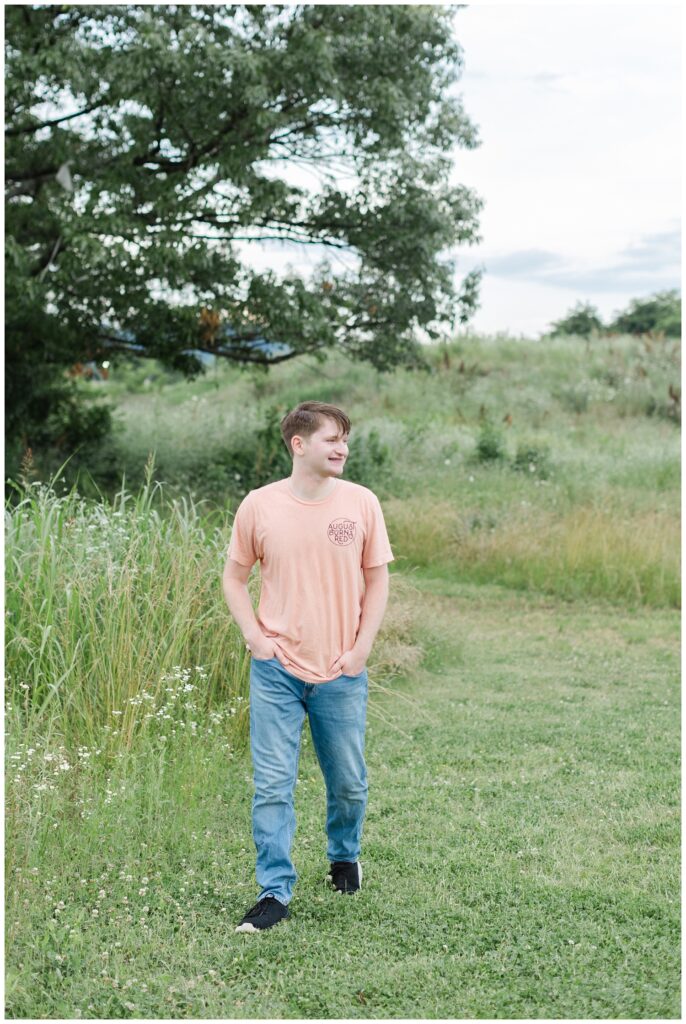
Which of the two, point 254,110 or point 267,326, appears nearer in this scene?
point 254,110

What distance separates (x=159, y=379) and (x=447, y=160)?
1835 centimetres

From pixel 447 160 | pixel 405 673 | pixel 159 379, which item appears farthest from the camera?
pixel 159 379

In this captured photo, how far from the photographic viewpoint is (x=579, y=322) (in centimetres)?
3262

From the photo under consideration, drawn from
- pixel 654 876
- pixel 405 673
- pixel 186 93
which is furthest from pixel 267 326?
pixel 654 876

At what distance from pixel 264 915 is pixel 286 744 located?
0.59 m

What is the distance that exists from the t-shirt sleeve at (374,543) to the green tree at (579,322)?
98.0 feet

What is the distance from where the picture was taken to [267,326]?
12.5 metres

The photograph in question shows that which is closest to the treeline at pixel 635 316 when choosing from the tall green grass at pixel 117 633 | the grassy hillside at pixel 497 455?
the grassy hillside at pixel 497 455

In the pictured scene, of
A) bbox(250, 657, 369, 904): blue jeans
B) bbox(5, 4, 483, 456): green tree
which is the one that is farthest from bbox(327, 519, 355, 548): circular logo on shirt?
bbox(5, 4, 483, 456): green tree

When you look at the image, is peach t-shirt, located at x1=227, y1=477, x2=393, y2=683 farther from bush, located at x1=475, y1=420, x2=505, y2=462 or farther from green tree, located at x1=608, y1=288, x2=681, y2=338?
green tree, located at x1=608, y1=288, x2=681, y2=338

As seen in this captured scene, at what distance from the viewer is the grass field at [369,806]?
3230mm

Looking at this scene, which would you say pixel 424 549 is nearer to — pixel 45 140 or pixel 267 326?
pixel 267 326

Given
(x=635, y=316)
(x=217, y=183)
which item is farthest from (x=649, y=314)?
(x=217, y=183)

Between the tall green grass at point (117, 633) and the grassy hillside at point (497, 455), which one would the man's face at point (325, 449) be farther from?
the grassy hillside at point (497, 455)
